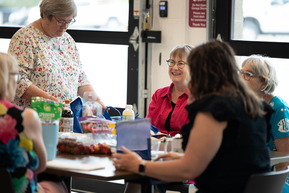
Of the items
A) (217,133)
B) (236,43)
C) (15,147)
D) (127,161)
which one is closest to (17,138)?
(15,147)

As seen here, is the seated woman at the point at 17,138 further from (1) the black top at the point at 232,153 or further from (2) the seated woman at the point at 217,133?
(1) the black top at the point at 232,153

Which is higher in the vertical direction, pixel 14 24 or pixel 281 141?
pixel 14 24

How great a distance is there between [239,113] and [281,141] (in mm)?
1210

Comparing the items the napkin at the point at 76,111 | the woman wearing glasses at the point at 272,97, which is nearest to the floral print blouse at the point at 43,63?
the napkin at the point at 76,111

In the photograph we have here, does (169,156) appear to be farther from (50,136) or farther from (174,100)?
(174,100)

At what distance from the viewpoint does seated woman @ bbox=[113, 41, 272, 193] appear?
2145mm

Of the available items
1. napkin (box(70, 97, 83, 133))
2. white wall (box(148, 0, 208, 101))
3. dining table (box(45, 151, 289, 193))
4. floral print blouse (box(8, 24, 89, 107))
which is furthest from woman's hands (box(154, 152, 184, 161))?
white wall (box(148, 0, 208, 101))

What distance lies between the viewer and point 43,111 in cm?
300

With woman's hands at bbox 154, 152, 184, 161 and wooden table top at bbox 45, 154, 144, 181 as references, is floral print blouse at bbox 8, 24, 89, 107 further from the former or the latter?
woman's hands at bbox 154, 152, 184, 161

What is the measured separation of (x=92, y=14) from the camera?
5.52 m

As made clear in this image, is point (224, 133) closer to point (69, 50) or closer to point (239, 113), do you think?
point (239, 113)

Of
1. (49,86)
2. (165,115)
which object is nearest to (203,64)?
(165,115)

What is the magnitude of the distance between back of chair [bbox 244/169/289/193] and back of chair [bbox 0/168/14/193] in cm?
98

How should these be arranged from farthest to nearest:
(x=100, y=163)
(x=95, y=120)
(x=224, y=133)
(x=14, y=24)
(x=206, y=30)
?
(x=14, y=24) < (x=206, y=30) < (x=95, y=120) < (x=100, y=163) < (x=224, y=133)
